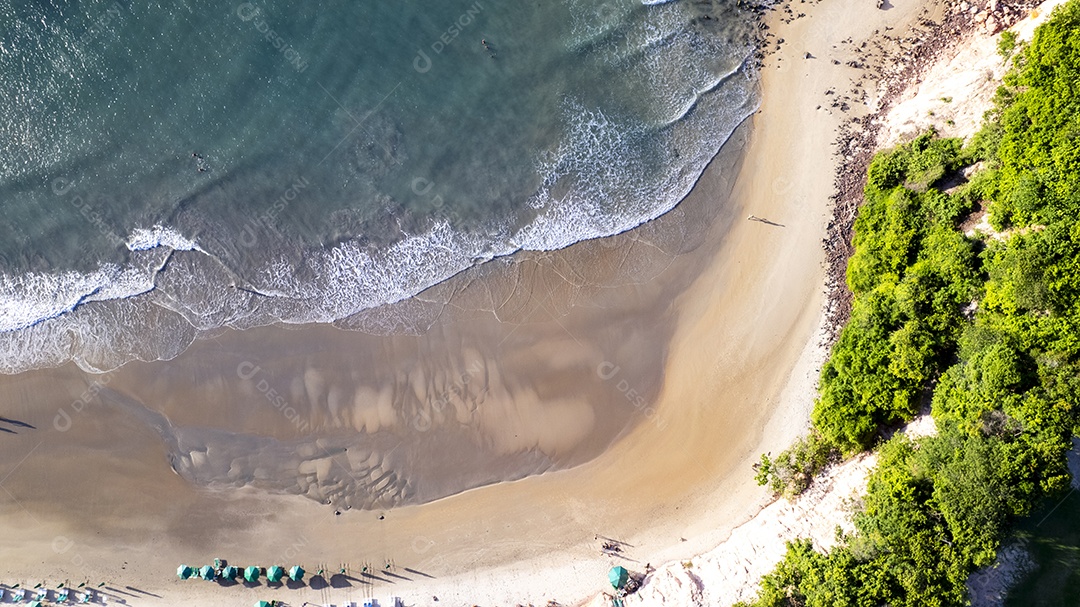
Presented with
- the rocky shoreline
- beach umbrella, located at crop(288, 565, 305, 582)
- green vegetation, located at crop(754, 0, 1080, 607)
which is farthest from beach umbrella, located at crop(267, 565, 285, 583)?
the rocky shoreline

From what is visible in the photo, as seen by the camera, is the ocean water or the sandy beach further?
the ocean water

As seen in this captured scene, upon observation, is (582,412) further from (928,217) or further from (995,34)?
(995,34)

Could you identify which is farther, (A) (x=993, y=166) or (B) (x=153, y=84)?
(B) (x=153, y=84)

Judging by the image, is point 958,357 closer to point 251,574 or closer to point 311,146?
point 311,146

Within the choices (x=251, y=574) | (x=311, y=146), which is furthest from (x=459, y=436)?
(x=311, y=146)

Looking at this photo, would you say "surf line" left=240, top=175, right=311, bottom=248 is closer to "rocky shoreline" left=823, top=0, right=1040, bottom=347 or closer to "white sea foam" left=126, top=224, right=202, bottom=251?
"white sea foam" left=126, top=224, right=202, bottom=251

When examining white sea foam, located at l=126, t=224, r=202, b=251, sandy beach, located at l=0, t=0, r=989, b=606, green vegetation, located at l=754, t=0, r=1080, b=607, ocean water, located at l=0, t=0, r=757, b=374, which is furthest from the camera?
white sea foam, located at l=126, t=224, r=202, b=251

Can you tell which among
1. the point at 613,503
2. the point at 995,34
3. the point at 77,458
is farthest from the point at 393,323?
the point at 995,34
